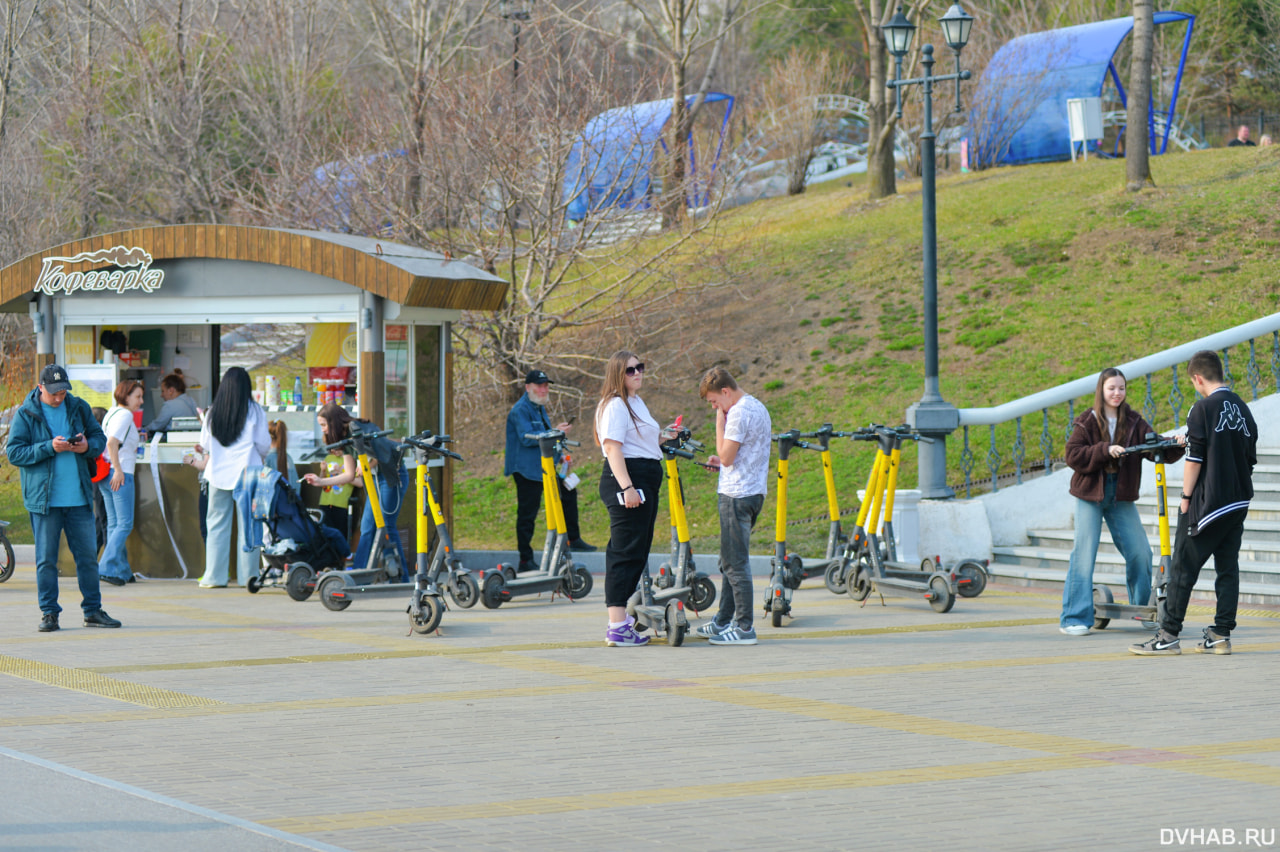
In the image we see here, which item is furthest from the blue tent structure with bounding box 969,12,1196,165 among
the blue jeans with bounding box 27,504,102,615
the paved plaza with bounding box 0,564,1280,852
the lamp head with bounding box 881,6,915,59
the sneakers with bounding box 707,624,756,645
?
the blue jeans with bounding box 27,504,102,615

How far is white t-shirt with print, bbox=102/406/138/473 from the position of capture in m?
13.7

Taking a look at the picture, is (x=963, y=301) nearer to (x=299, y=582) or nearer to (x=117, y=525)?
(x=299, y=582)

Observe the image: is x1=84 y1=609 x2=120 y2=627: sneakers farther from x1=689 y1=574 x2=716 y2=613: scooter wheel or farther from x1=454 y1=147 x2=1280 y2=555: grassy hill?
x1=454 y1=147 x2=1280 y2=555: grassy hill

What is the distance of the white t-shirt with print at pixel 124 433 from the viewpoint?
44.8 feet

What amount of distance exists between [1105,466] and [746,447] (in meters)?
2.38

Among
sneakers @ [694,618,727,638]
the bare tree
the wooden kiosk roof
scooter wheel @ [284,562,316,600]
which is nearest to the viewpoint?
sneakers @ [694,618,727,638]

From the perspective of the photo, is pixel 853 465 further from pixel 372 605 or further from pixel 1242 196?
pixel 1242 196

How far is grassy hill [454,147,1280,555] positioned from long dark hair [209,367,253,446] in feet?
18.5

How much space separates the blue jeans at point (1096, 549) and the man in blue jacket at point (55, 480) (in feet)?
22.4

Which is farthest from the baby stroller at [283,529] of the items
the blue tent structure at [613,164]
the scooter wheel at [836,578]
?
the blue tent structure at [613,164]

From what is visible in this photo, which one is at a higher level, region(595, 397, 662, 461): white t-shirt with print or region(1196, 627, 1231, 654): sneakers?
region(595, 397, 662, 461): white t-shirt with print

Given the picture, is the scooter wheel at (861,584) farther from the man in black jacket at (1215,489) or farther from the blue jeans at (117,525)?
the blue jeans at (117,525)

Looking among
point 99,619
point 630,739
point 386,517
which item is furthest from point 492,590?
point 630,739

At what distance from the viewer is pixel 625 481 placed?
30.9 ft
